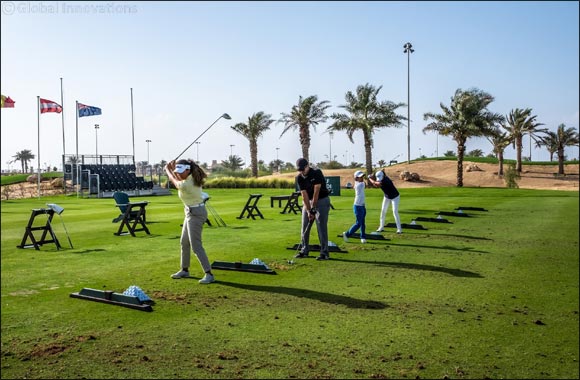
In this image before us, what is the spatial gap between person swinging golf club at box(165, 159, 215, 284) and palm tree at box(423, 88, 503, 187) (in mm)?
47927

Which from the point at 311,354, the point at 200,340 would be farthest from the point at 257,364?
the point at 200,340

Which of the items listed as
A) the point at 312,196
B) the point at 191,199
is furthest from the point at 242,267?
the point at 191,199

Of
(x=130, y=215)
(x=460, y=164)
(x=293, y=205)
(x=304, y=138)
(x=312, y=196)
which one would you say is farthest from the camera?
(x=460, y=164)

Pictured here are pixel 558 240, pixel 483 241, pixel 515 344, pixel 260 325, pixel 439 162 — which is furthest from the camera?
pixel 439 162

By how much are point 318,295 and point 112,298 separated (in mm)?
3317

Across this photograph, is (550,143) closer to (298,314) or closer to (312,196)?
(298,314)

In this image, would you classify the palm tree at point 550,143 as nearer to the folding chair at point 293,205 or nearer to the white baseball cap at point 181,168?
the white baseball cap at point 181,168

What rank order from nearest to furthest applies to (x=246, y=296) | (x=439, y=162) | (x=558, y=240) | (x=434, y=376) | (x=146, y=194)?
(x=434, y=376) → (x=246, y=296) → (x=558, y=240) → (x=146, y=194) → (x=439, y=162)

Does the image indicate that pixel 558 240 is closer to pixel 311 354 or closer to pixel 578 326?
pixel 578 326

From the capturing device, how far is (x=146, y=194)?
50.5 metres

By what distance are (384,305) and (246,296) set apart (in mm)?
2281

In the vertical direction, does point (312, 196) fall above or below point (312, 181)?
below

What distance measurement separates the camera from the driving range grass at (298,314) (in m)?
5.50

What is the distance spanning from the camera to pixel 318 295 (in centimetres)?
948
